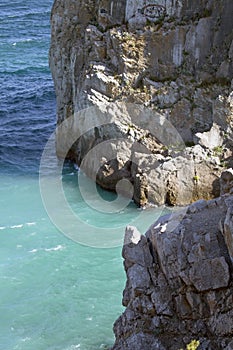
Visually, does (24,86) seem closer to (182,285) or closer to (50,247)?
(50,247)

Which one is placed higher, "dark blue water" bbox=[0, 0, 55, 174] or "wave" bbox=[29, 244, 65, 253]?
"dark blue water" bbox=[0, 0, 55, 174]

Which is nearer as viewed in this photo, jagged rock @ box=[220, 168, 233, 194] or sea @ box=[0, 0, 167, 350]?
sea @ box=[0, 0, 167, 350]

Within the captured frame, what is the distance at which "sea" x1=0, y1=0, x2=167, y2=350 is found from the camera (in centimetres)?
2233

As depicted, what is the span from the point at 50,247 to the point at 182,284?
11.7m

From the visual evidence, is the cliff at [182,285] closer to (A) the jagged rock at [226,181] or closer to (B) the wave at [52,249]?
(A) the jagged rock at [226,181]

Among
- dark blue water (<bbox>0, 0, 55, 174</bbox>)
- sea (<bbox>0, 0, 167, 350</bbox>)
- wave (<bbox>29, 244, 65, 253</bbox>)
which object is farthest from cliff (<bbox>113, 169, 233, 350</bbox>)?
dark blue water (<bbox>0, 0, 55, 174</bbox>)

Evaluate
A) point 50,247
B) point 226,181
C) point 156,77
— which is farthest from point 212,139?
point 50,247

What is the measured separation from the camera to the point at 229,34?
3177 centimetres

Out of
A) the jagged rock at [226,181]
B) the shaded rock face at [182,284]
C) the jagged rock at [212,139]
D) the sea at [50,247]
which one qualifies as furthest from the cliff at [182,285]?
A: the jagged rock at [212,139]

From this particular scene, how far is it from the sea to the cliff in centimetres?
421

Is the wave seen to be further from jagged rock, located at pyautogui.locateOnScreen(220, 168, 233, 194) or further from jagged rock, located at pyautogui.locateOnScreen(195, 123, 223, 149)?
jagged rock, located at pyautogui.locateOnScreen(195, 123, 223, 149)

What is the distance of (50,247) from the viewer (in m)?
27.7

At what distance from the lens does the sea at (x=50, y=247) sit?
879 inches

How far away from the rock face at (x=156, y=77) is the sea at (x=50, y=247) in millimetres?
1903
